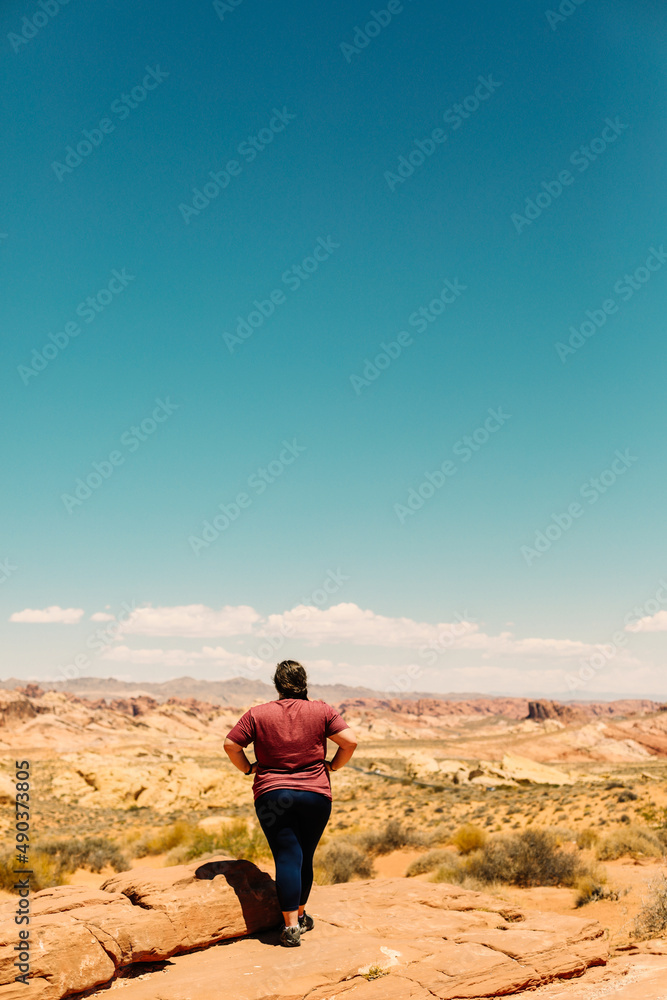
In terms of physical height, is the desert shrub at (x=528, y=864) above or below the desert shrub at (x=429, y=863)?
above

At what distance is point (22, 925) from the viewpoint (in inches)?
161

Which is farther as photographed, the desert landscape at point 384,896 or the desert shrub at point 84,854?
the desert shrub at point 84,854

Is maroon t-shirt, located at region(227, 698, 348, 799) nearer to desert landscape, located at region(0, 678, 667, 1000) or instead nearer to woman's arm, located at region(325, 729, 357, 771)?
woman's arm, located at region(325, 729, 357, 771)

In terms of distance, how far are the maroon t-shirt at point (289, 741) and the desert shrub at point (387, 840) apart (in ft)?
37.3

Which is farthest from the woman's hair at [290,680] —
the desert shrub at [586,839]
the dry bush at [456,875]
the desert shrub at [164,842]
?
the desert shrub at [164,842]

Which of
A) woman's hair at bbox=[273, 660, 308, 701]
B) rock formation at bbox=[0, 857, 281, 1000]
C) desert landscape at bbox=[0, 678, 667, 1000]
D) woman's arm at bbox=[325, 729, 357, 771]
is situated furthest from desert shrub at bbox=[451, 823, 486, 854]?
woman's hair at bbox=[273, 660, 308, 701]

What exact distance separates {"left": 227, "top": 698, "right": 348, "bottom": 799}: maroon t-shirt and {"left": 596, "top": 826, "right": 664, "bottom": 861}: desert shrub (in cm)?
991

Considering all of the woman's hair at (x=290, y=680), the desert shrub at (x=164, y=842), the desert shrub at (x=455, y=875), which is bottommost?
the desert shrub at (x=164, y=842)

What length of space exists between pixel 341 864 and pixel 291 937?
25.3ft

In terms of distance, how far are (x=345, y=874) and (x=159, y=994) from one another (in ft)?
27.2

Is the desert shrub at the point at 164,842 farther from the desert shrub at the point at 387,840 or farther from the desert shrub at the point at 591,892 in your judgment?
the desert shrub at the point at 591,892

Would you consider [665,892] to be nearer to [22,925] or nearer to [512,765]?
[22,925]

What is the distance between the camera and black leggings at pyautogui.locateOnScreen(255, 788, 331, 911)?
4430 mm

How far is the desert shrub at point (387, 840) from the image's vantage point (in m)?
14.3
